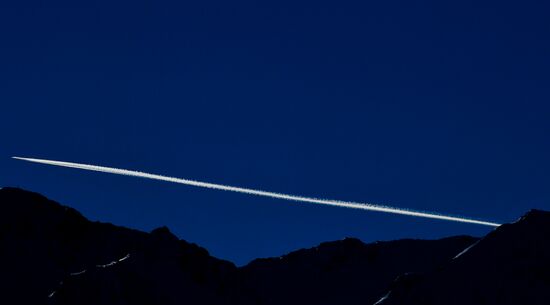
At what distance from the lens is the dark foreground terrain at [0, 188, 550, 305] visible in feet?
443

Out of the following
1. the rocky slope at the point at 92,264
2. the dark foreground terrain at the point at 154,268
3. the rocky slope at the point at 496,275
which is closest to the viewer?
the rocky slope at the point at 496,275

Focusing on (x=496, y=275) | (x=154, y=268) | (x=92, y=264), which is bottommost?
(x=496, y=275)

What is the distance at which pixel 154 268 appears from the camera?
17012 centimetres

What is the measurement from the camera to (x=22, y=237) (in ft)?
571

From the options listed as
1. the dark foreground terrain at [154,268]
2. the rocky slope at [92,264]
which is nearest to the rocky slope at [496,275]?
the dark foreground terrain at [154,268]

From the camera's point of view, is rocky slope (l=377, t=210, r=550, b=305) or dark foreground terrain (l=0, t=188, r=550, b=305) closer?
rocky slope (l=377, t=210, r=550, b=305)

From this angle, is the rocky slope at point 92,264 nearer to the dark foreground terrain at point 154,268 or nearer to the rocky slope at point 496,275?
the dark foreground terrain at point 154,268

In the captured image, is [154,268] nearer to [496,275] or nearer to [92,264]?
[92,264]

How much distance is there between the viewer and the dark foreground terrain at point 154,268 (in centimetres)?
13512

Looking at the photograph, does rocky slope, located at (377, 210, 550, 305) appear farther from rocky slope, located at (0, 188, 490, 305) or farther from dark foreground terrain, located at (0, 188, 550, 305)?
rocky slope, located at (0, 188, 490, 305)

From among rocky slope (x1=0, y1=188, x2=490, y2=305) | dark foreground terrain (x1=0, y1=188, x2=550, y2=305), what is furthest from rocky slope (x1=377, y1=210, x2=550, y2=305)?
rocky slope (x1=0, y1=188, x2=490, y2=305)

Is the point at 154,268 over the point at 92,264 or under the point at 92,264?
under

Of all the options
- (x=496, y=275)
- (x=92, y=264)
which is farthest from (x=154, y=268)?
(x=496, y=275)

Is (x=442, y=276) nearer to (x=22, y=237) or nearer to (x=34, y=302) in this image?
(x=34, y=302)
